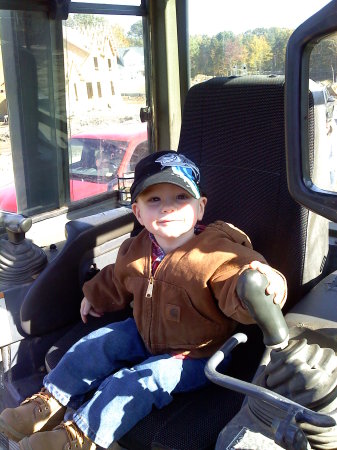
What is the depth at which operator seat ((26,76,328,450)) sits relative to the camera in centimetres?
153

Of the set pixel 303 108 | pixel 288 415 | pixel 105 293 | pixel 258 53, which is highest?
pixel 258 53

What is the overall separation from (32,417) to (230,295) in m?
0.69

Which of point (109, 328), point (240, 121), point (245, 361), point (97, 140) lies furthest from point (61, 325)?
point (97, 140)

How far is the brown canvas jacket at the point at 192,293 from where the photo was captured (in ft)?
5.30

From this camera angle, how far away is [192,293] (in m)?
1.65

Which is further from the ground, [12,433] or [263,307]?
[263,307]

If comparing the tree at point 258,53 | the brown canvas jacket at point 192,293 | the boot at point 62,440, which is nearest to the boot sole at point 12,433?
the boot at point 62,440

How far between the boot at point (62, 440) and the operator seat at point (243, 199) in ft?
0.42

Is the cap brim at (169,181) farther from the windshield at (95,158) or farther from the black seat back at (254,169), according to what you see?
the windshield at (95,158)

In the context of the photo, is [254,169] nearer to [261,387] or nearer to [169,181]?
[169,181]

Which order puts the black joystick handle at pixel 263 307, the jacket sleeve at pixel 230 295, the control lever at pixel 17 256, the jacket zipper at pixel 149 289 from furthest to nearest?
the control lever at pixel 17 256 < the jacket zipper at pixel 149 289 < the jacket sleeve at pixel 230 295 < the black joystick handle at pixel 263 307

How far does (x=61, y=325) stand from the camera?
7.02ft

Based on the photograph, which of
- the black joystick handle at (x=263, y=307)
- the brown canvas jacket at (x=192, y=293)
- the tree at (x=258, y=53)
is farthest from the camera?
the tree at (x=258, y=53)

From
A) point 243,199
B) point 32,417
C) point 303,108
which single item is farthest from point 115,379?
point 303,108
